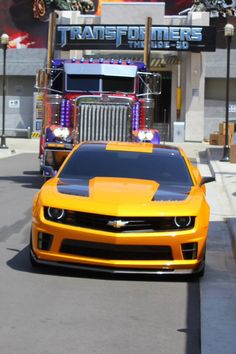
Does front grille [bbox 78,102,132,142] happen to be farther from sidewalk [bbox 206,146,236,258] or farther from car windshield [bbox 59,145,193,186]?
car windshield [bbox 59,145,193,186]

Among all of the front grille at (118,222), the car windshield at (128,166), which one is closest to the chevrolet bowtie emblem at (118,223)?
the front grille at (118,222)

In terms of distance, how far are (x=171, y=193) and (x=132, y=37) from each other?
28305mm

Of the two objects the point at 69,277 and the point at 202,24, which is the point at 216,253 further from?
the point at 202,24

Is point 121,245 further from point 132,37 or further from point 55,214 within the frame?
point 132,37

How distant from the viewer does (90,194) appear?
7.47 metres

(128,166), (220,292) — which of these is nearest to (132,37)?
(128,166)

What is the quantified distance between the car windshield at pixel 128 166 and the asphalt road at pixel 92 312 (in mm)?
1351

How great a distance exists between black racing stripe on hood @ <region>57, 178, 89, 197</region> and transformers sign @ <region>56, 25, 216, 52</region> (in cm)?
2738

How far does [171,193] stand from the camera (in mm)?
7762

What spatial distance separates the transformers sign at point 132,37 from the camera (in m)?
34.6

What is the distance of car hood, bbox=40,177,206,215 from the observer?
282 inches

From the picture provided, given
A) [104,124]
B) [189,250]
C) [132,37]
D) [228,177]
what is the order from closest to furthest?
[189,250] < [104,124] < [228,177] < [132,37]

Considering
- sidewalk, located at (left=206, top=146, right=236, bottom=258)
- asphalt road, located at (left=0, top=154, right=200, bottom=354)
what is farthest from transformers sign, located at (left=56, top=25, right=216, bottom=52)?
asphalt road, located at (left=0, top=154, right=200, bottom=354)

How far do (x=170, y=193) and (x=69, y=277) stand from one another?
1532mm
